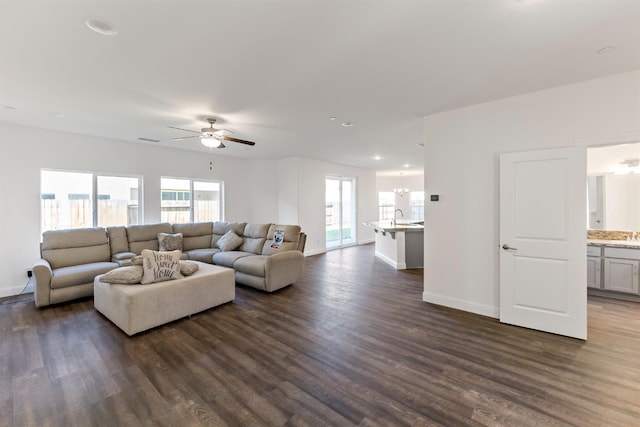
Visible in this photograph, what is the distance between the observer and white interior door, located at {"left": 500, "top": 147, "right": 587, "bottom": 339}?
2.91m

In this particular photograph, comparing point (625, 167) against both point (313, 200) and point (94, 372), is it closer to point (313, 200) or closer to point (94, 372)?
point (313, 200)

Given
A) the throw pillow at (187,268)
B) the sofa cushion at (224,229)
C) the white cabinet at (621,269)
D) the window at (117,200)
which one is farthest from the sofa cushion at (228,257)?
the white cabinet at (621,269)

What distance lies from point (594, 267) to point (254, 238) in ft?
19.2

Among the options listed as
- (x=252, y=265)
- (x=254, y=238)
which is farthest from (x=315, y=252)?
(x=252, y=265)

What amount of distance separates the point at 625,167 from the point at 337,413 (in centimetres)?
620

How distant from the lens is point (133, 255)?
492cm

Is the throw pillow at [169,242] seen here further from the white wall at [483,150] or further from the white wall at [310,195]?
the white wall at [483,150]

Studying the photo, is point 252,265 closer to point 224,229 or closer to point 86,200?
point 224,229

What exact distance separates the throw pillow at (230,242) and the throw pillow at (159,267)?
6.48ft

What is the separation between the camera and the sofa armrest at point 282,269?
14.6ft

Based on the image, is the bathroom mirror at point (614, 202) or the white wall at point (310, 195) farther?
the white wall at point (310, 195)

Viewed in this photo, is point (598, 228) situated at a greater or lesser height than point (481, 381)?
greater

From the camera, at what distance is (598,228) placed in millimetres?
4754

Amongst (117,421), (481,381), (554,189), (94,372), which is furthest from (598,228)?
(94,372)
